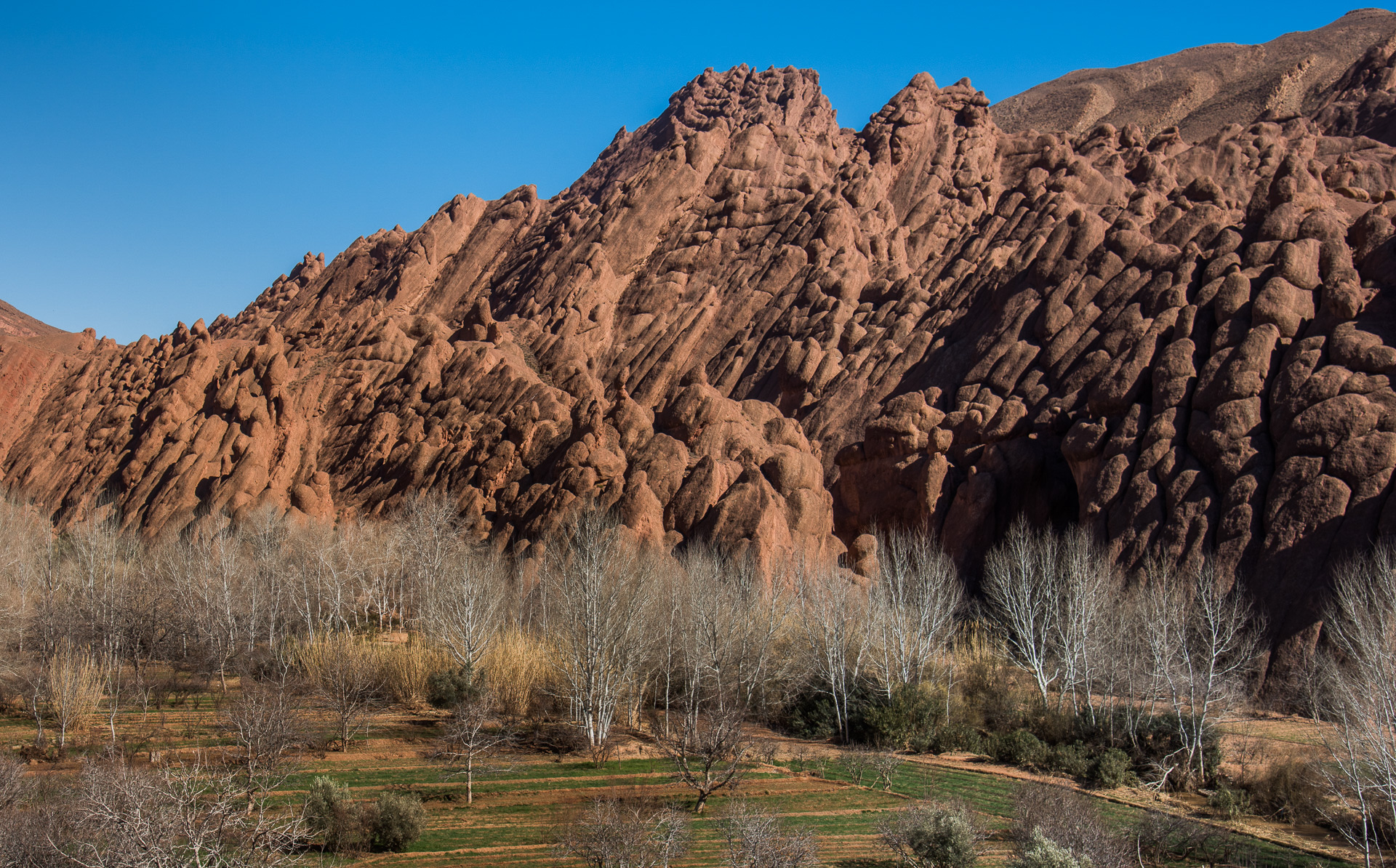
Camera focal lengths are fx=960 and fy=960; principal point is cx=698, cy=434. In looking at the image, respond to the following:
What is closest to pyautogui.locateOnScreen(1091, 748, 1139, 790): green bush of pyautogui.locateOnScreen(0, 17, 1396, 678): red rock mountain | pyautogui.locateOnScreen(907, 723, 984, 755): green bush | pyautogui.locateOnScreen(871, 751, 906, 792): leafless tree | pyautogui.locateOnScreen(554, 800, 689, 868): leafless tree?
pyautogui.locateOnScreen(907, 723, 984, 755): green bush

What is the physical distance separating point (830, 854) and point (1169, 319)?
1557 inches

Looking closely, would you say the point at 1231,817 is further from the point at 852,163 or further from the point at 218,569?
the point at 852,163

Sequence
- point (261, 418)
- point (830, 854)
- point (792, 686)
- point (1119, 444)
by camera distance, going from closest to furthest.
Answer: point (830, 854) < point (792, 686) < point (1119, 444) < point (261, 418)

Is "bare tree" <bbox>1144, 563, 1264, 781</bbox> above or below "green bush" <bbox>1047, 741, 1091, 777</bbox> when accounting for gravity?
above

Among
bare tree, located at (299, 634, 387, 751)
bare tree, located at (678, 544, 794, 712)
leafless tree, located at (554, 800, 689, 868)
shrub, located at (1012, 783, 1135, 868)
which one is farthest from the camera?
bare tree, located at (678, 544, 794, 712)

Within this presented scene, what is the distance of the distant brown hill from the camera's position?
10094 centimetres

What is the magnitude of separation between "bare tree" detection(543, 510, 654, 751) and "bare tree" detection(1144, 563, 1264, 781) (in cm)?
1785

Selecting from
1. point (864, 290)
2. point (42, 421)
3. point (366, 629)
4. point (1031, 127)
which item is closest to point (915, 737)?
point (366, 629)

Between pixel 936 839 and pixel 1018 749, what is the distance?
52.7 feet

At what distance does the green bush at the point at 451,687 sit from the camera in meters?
34.2

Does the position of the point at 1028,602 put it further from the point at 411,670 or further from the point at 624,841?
the point at 411,670

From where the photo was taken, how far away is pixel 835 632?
37.3m

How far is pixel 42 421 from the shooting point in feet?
253

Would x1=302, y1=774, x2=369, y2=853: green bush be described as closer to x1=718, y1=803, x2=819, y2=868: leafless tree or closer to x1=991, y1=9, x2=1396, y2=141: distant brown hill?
x1=718, y1=803, x2=819, y2=868: leafless tree
